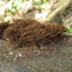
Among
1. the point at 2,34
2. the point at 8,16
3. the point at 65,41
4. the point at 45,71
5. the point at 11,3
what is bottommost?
the point at 45,71

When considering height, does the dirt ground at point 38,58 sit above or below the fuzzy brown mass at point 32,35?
below

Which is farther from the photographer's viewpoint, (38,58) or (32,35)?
(32,35)

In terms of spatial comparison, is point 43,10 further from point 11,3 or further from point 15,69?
point 15,69

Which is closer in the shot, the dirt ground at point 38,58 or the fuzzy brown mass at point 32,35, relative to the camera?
the dirt ground at point 38,58

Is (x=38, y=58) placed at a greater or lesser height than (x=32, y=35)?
lesser

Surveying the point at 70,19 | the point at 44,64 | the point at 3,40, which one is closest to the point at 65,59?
the point at 44,64

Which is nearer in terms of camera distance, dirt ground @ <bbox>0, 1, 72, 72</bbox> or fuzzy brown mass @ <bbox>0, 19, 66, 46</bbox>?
dirt ground @ <bbox>0, 1, 72, 72</bbox>

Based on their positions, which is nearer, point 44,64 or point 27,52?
→ point 44,64

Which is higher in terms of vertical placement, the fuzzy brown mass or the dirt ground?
the fuzzy brown mass
